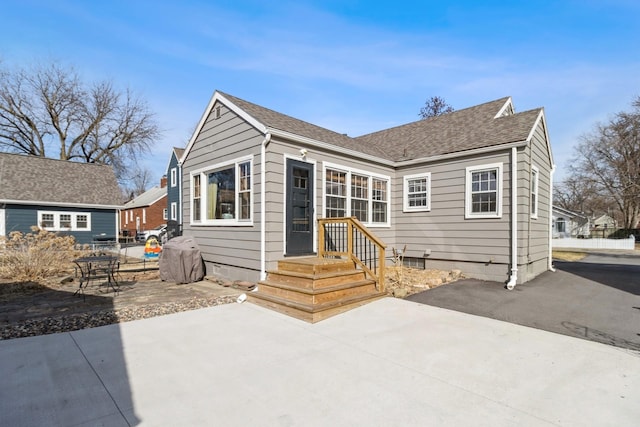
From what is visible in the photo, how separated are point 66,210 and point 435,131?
714 inches

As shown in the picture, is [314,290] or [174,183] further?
[174,183]

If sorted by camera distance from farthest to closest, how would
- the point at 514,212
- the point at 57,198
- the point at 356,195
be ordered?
1. the point at 57,198
2. the point at 356,195
3. the point at 514,212

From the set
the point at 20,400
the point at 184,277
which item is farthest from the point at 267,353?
the point at 184,277

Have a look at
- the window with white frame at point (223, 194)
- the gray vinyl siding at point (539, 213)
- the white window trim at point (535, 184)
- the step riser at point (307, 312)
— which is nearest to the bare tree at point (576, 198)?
the gray vinyl siding at point (539, 213)

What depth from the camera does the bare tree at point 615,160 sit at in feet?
85.2

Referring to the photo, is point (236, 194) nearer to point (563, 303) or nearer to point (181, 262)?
point (181, 262)

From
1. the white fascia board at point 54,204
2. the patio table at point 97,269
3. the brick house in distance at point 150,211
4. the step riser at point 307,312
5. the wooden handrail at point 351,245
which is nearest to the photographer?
the step riser at point 307,312

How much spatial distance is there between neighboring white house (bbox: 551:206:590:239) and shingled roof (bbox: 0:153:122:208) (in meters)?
33.2

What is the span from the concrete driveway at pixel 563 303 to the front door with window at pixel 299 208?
262 cm

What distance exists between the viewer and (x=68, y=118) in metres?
24.0

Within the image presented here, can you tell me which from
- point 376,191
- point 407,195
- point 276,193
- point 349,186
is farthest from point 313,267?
point 407,195

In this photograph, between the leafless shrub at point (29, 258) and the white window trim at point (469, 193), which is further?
the white window trim at point (469, 193)

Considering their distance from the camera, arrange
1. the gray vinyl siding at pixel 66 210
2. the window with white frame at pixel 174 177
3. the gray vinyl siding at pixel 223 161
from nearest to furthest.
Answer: the gray vinyl siding at pixel 223 161, the gray vinyl siding at pixel 66 210, the window with white frame at pixel 174 177

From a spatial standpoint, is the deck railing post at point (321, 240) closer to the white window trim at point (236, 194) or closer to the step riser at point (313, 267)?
the step riser at point (313, 267)
